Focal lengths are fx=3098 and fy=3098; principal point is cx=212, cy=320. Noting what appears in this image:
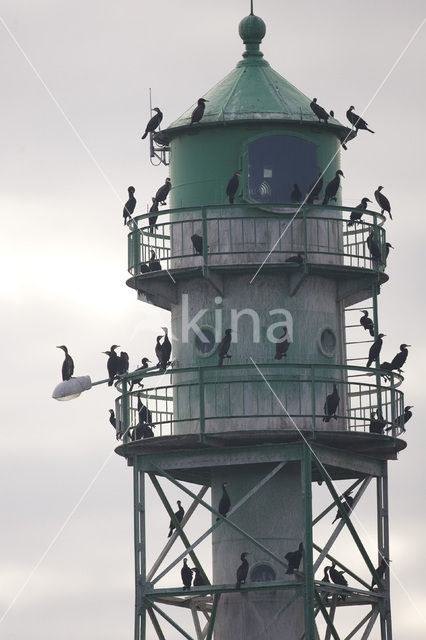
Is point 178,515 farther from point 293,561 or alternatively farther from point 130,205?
point 130,205

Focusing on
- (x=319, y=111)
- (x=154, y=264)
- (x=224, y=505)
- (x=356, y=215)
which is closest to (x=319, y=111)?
(x=319, y=111)

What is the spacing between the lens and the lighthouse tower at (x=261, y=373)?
7394 centimetres

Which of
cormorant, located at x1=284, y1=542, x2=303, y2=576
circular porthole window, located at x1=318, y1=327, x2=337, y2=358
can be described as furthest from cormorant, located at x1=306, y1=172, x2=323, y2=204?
cormorant, located at x1=284, y1=542, x2=303, y2=576

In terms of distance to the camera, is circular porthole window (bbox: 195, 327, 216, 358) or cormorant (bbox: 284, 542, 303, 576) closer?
cormorant (bbox: 284, 542, 303, 576)

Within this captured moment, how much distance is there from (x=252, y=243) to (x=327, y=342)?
312cm

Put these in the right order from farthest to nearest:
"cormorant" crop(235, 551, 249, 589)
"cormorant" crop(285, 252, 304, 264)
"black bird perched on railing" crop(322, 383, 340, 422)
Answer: "cormorant" crop(285, 252, 304, 264) → "black bird perched on railing" crop(322, 383, 340, 422) → "cormorant" crop(235, 551, 249, 589)

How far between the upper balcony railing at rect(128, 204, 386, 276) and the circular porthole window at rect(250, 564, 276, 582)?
733 centimetres

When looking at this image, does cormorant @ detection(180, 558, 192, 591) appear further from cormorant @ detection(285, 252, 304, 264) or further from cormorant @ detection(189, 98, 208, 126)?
cormorant @ detection(189, 98, 208, 126)

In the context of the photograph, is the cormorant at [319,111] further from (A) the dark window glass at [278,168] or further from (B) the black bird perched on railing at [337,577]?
(B) the black bird perched on railing at [337,577]

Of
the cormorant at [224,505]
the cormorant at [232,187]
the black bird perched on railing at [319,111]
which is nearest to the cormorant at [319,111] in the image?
the black bird perched on railing at [319,111]

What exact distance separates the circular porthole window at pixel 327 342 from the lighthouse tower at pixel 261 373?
0.03 metres

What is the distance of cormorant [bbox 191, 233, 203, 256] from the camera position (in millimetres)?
74750

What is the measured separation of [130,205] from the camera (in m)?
76.8

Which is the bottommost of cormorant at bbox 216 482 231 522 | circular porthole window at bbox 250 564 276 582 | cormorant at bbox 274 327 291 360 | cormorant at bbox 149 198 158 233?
circular porthole window at bbox 250 564 276 582
